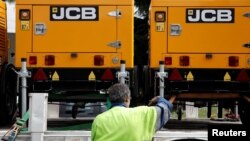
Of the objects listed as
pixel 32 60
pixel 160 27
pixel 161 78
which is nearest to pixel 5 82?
pixel 32 60

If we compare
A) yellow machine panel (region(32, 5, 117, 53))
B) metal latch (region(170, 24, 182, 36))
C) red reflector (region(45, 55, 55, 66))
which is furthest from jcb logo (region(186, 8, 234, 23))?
red reflector (region(45, 55, 55, 66))

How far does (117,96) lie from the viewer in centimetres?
442

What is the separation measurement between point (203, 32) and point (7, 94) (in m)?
2.90

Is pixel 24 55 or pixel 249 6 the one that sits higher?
pixel 249 6

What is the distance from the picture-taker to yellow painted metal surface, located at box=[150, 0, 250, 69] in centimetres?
826

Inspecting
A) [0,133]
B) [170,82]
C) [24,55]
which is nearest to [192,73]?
[170,82]

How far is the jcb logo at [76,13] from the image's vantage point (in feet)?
27.5

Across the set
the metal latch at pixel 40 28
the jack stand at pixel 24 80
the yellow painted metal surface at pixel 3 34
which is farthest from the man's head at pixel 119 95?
the yellow painted metal surface at pixel 3 34

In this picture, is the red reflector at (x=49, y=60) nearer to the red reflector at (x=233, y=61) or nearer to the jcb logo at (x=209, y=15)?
the jcb logo at (x=209, y=15)

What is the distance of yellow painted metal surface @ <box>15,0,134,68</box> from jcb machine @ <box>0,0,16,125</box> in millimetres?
608

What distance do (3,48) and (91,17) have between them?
6.60 ft

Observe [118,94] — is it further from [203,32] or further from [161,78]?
[203,32]

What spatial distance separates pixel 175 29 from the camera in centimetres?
828

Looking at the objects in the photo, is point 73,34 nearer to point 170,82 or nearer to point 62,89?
point 62,89
